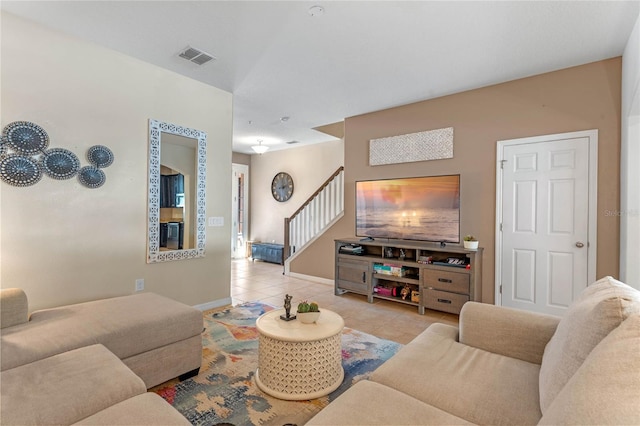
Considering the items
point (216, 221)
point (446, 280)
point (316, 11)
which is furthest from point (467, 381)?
point (216, 221)

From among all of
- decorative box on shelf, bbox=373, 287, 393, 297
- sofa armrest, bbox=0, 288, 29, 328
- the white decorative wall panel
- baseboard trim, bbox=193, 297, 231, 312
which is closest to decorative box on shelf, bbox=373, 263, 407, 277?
decorative box on shelf, bbox=373, 287, 393, 297

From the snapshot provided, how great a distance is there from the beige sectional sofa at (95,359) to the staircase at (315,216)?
11.3 ft

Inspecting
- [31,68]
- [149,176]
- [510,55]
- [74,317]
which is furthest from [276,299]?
[510,55]

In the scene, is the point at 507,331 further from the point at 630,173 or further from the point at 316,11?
the point at 316,11

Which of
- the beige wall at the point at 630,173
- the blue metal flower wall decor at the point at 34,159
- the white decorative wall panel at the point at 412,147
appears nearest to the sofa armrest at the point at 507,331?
the beige wall at the point at 630,173

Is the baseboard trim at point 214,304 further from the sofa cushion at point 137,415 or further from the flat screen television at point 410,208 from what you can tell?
the sofa cushion at point 137,415

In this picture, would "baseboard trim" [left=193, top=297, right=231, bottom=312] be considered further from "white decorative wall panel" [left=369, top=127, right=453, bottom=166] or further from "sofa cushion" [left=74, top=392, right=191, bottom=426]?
"white decorative wall panel" [left=369, top=127, right=453, bottom=166]

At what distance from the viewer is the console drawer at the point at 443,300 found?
354cm

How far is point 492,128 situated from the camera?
3.75 meters

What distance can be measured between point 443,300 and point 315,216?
118 inches

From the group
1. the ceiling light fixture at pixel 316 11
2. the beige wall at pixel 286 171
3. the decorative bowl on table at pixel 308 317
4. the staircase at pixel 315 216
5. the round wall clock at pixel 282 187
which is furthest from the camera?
the round wall clock at pixel 282 187

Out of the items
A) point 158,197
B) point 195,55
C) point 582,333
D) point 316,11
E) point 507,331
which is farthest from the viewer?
point 158,197

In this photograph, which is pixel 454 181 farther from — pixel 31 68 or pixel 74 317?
pixel 31 68

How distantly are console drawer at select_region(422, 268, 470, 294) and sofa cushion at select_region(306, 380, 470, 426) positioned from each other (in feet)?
8.43
